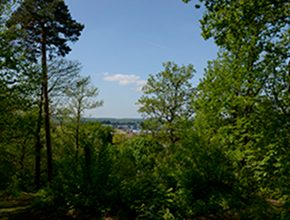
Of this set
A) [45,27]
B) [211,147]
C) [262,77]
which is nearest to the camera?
[262,77]

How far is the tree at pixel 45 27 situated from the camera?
56.5 feet

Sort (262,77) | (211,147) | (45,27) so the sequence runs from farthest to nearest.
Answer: (45,27)
(211,147)
(262,77)

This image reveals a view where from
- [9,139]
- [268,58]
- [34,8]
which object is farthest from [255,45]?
[34,8]

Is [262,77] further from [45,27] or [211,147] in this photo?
[45,27]

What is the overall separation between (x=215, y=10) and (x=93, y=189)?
302 inches

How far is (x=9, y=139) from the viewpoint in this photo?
13617mm

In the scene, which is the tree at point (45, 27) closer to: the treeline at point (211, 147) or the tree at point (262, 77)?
the treeline at point (211, 147)

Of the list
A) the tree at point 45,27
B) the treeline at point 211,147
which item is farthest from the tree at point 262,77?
the tree at point 45,27

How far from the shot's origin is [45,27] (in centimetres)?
1847

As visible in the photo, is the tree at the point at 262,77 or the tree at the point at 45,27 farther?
the tree at the point at 45,27

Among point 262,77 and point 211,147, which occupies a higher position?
point 262,77

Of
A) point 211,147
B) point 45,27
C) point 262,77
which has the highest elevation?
point 45,27

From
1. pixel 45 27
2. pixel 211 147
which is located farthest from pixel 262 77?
pixel 45 27

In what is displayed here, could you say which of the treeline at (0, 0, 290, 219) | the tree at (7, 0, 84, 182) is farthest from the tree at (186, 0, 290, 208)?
the tree at (7, 0, 84, 182)
